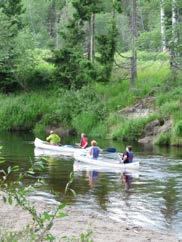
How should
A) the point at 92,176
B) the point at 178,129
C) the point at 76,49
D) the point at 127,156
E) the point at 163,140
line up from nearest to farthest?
1. the point at 92,176
2. the point at 127,156
3. the point at 178,129
4. the point at 163,140
5. the point at 76,49

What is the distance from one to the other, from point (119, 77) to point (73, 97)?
6011mm

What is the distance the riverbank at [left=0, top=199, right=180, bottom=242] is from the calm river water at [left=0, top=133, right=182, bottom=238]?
2.21 feet

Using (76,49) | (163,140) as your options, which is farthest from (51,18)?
(163,140)

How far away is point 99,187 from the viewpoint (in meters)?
21.3

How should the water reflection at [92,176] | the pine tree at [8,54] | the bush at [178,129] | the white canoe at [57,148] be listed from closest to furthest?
the water reflection at [92,176], the white canoe at [57,148], the bush at [178,129], the pine tree at [8,54]

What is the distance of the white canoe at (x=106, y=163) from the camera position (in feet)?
86.4

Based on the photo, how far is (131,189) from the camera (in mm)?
21062

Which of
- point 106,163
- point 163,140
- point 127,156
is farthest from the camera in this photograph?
point 163,140

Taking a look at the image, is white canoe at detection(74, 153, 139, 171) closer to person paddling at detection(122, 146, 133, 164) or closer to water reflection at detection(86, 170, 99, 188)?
person paddling at detection(122, 146, 133, 164)

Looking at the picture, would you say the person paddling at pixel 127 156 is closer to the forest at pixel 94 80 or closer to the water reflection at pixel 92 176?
the water reflection at pixel 92 176

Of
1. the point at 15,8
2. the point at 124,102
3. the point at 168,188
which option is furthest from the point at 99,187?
the point at 15,8

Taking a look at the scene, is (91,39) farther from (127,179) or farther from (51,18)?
(51,18)

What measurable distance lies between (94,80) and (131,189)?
2830 cm

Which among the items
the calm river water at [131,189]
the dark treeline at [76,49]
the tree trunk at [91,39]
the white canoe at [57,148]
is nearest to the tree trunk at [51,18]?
the dark treeline at [76,49]
